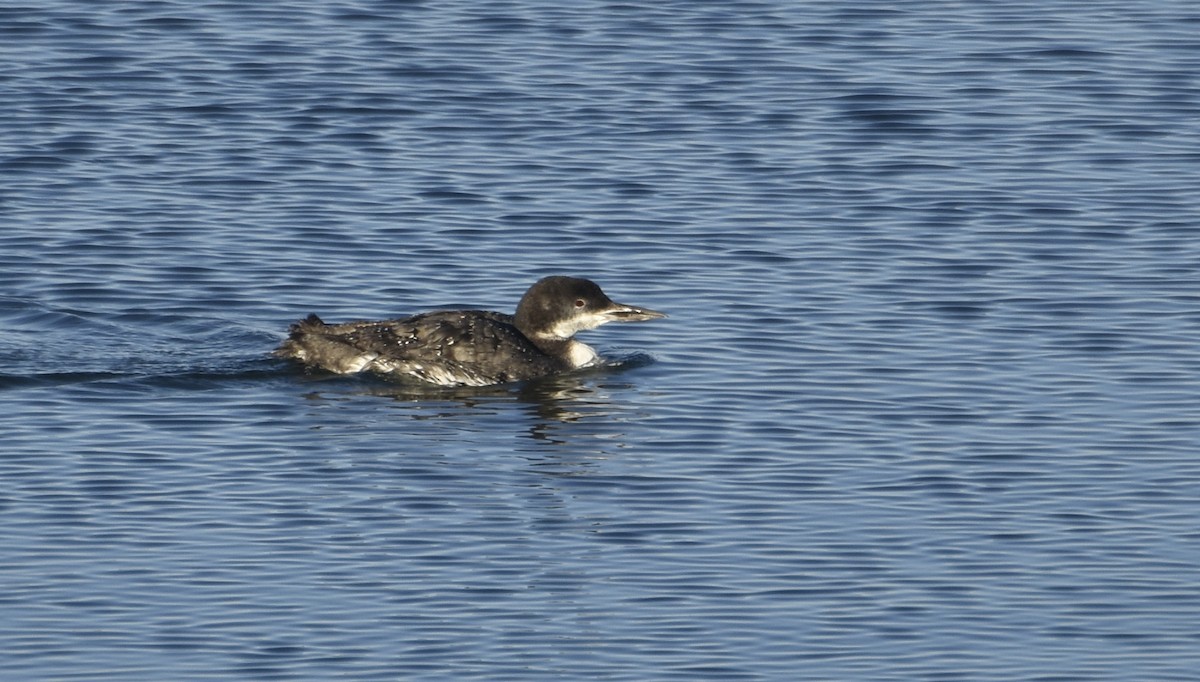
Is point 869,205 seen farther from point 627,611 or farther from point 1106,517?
point 627,611

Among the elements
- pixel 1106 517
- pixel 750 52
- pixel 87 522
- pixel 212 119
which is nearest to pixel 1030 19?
pixel 750 52

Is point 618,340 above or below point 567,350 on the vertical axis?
below

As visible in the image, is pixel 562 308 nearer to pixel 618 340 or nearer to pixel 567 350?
pixel 567 350

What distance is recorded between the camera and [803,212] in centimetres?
1894

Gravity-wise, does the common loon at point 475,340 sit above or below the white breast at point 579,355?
above

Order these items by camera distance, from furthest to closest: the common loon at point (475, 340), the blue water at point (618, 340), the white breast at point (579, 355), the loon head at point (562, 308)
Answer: the white breast at point (579, 355), the loon head at point (562, 308), the common loon at point (475, 340), the blue water at point (618, 340)

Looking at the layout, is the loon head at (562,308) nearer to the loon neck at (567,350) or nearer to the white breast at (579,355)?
the loon neck at (567,350)

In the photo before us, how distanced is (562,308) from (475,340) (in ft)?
2.50

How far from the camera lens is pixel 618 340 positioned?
1692cm

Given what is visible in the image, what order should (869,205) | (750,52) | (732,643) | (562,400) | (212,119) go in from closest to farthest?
(732,643)
(562,400)
(869,205)
(212,119)
(750,52)

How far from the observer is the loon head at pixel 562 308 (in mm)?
16000

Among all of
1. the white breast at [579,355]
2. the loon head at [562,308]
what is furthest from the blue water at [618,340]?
the loon head at [562,308]

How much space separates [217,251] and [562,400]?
3.74 meters

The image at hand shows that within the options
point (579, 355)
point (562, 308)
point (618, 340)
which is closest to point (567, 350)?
point (579, 355)
